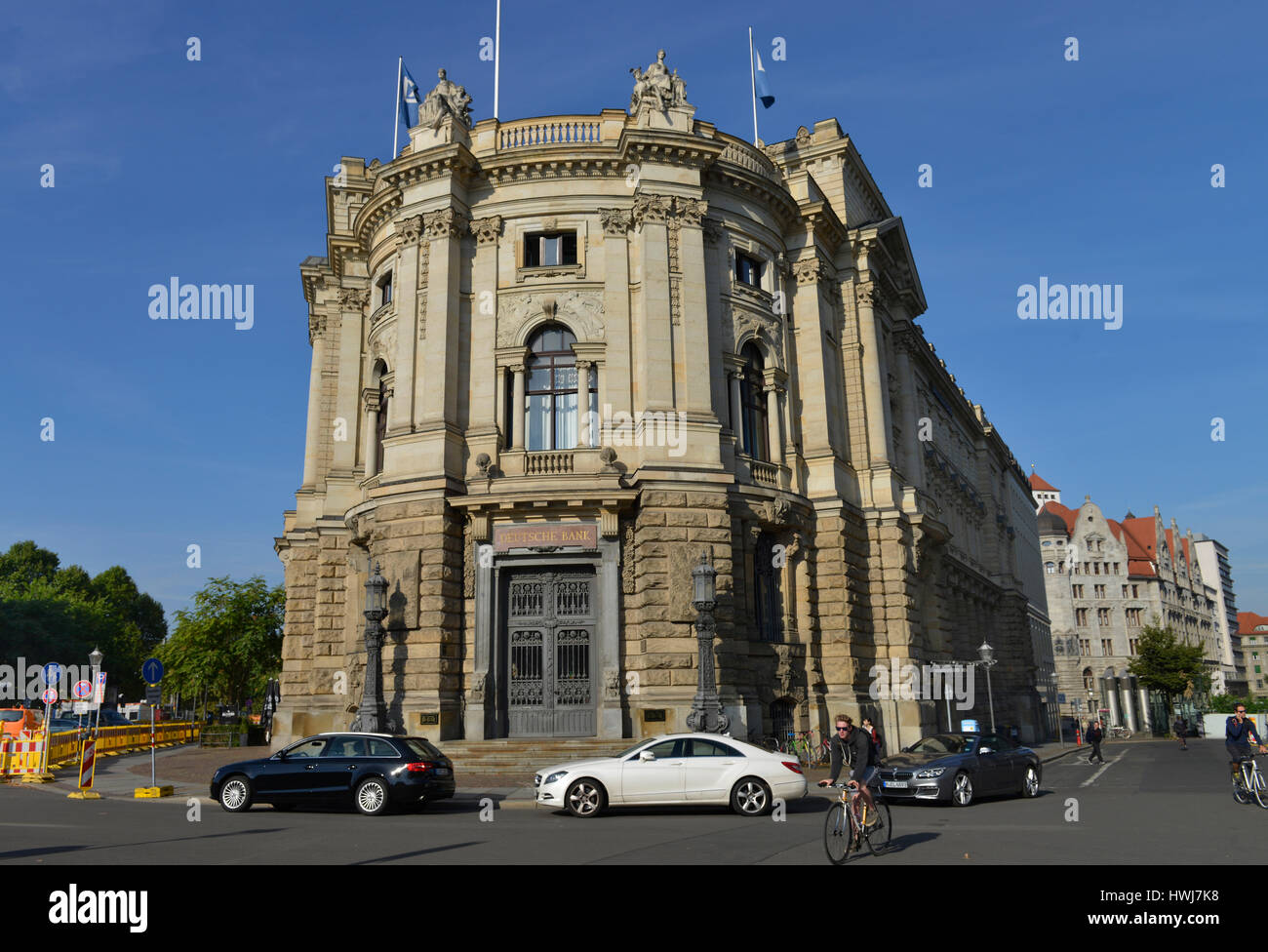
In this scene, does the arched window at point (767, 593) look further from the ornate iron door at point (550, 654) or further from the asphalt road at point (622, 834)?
the asphalt road at point (622, 834)

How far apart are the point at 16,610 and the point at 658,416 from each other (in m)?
63.2

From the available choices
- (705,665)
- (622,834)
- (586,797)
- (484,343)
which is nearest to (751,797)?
(586,797)

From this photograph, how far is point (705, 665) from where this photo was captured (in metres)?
23.5

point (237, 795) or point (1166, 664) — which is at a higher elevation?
point (1166, 664)

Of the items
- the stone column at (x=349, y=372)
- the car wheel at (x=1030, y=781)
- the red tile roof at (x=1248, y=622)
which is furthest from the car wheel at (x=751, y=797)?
the red tile roof at (x=1248, y=622)

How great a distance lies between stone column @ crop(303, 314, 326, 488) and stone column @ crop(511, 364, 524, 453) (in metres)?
12.2

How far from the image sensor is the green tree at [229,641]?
47.9m

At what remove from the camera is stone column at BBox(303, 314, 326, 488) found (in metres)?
36.7

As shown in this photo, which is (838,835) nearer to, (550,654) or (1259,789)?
(1259,789)

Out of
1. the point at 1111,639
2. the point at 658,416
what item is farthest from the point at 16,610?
the point at 1111,639

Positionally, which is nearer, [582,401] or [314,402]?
→ [582,401]

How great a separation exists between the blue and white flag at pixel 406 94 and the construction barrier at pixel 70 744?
22.8 meters

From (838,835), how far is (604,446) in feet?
56.9
